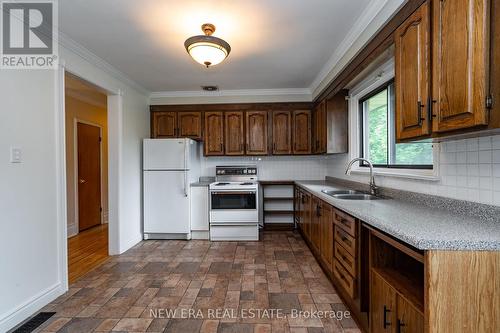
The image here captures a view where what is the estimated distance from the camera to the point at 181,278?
9.11ft

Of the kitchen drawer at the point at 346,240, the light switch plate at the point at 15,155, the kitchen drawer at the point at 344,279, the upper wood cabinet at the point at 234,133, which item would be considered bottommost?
the kitchen drawer at the point at 344,279

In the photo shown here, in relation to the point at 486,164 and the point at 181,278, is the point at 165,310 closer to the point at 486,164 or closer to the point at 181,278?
the point at 181,278

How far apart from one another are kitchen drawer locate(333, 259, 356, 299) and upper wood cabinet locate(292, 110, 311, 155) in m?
2.43

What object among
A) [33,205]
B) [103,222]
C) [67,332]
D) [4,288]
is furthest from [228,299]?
[103,222]

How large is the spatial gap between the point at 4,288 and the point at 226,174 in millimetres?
3181

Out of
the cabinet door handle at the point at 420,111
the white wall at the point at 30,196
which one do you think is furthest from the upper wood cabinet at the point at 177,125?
the cabinet door handle at the point at 420,111

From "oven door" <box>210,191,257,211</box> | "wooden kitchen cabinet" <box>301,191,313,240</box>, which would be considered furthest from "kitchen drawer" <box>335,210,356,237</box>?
"oven door" <box>210,191,257,211</box>

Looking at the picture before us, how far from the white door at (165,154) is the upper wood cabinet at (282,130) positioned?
5.11 feet

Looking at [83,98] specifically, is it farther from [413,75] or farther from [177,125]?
[413,75]

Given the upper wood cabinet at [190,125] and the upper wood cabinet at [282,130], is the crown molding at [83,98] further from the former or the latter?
the upper wood cabinet at [282,130]

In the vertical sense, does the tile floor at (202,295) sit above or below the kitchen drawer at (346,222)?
below

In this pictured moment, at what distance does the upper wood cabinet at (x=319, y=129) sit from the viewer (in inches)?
151

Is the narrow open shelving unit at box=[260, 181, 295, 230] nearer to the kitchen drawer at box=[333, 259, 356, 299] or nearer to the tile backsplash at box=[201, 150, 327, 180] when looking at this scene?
the tile backsplash at box=[201, 150, 327, 180]

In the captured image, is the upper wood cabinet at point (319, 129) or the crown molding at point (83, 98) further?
the crown molding at point (83, 98)
